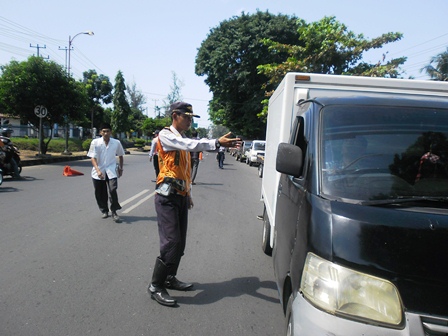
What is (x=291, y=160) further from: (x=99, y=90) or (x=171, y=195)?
(x=99, y=90)

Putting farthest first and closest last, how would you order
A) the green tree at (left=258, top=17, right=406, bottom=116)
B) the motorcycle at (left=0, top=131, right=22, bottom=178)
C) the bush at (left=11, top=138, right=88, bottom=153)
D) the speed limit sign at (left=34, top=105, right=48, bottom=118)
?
the bush at (left=11, top=138, right=88, bottom=153) < the speed limit sign at (left=34, top=105, right=48, bottom=118) < the green tree at (left=258, top=17, right=406, bottom=116) < the motorcycle at (left=0, top=131, right=22, bottom=178)

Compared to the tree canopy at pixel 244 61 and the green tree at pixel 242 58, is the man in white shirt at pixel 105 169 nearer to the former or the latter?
the tree canopy at pixel 244 61

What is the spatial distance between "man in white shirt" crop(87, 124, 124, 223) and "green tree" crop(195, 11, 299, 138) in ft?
83.5

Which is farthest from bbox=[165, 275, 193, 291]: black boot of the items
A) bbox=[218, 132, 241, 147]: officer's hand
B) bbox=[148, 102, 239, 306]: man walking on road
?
bbox=[218, 132, 241, 147]: officer's hand

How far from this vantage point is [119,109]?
156ft

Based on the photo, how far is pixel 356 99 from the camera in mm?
3033

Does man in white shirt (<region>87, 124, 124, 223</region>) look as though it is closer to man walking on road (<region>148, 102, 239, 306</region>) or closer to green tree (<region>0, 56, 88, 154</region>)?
man walking on road (<region>148, 102, 239, 306</region>)

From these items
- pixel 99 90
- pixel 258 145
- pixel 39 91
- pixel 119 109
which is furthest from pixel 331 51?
pixel 99 90

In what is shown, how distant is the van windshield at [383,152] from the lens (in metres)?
2.39

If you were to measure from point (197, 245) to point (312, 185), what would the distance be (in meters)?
3.73

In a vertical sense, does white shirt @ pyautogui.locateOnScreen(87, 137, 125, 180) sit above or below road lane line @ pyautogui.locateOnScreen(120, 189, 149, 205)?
above

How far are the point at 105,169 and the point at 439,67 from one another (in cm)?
3540

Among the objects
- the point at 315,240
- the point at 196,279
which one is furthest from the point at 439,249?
the point at 196,279

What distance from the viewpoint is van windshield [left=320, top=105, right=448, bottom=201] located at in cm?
239
